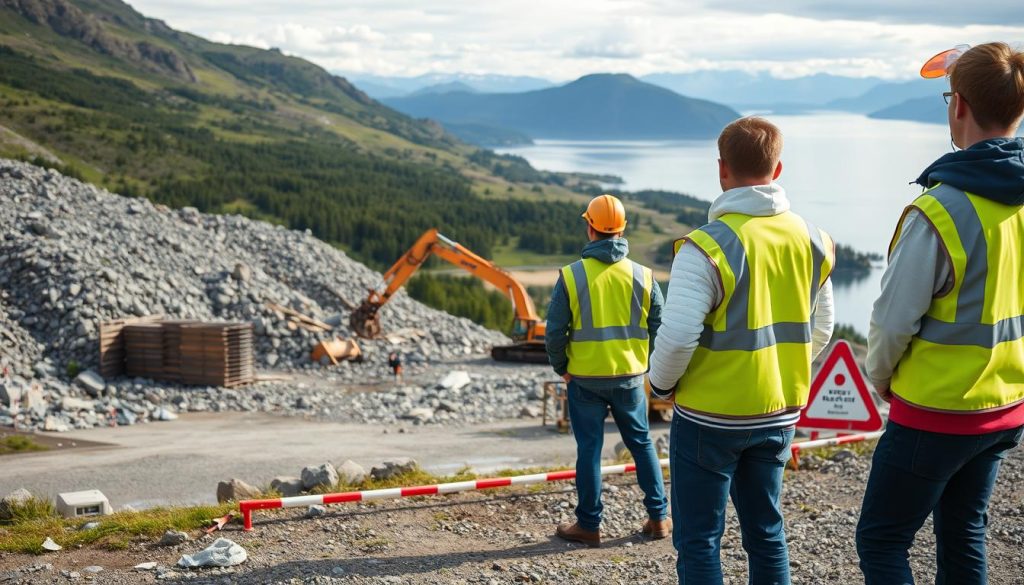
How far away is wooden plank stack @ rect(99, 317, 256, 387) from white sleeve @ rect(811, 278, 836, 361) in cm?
1663

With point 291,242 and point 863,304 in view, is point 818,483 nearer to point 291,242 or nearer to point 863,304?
point 291,242

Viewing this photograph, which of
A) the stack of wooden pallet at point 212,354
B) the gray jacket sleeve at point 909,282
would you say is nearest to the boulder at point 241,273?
the stack of wooden pallet at point 212,354

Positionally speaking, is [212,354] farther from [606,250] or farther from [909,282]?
[909,282]

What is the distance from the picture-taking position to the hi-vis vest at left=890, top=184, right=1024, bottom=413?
11.2 feet

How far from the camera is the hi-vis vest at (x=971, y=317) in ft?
11.2

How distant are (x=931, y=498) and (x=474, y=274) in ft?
73.8

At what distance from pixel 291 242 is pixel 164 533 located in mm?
27217

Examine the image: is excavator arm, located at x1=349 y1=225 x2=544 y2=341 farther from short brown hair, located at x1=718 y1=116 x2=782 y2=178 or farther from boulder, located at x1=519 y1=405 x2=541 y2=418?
short brown hair, located at x1=718 y1=116 x2=782 y2=178

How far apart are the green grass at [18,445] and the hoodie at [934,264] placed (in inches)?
525

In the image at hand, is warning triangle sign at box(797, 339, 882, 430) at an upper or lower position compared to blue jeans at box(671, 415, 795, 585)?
lower

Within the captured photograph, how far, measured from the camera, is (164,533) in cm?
634

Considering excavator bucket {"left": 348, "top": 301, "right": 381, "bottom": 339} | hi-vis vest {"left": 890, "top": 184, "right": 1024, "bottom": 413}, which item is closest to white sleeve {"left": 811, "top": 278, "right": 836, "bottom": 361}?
hi-vis vest {"left": 890, "top": 184, "right": 1024, "bottom": 413}

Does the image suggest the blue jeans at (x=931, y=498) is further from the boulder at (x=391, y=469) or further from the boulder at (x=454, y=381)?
the boulder at (x=454, y=381)

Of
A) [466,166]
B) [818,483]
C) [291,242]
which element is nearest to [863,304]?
[291,242]
